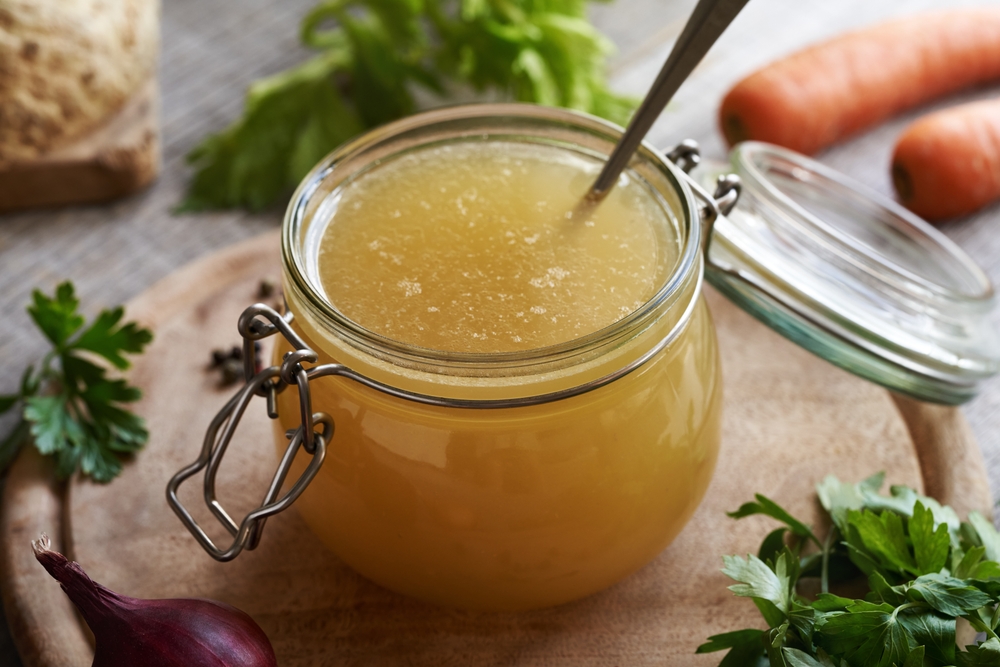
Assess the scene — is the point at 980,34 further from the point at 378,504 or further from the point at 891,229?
the point at 378,504

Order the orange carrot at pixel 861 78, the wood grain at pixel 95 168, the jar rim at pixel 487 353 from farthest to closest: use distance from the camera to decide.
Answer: the orange carrot at pixel 861 78 → the wood grain at pixel 95 168 → the jar rim at pixel 487 353

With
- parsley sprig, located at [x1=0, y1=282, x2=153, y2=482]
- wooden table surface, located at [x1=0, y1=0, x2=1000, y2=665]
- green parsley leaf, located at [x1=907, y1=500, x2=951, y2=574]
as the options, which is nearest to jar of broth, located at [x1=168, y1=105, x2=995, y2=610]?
green parsley leaf, located at [x1=907, y1=500, x2=951, y2=574]

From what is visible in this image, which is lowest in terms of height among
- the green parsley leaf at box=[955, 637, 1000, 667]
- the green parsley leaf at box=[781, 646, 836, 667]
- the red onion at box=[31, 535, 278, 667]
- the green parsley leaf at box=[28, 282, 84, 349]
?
the green parsley leaf at box=[28, 282, 84, 349]

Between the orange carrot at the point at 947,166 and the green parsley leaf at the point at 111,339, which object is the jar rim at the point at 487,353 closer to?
the green parsley leaf at the point at 111,339

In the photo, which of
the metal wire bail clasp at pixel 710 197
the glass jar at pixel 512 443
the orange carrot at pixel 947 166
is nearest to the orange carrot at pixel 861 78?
the orange carrot at pixel 947 166

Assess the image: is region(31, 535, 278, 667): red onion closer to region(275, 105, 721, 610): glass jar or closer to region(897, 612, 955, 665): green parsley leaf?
region(275, 105, 721, 610): glass jar

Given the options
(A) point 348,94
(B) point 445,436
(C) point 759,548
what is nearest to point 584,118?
(B) point 445,436
